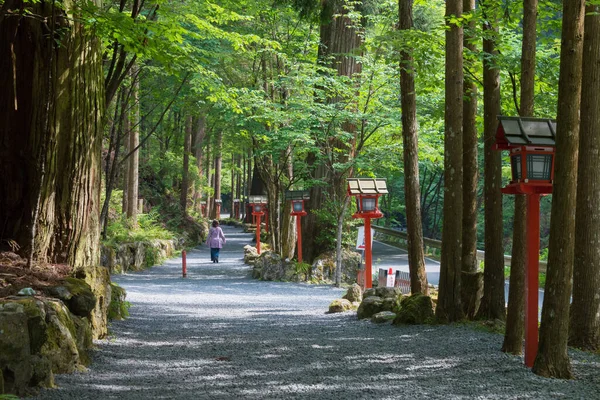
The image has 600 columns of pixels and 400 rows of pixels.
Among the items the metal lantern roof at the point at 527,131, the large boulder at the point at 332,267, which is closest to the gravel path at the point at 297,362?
the metal lantern roof at the point at 527,131

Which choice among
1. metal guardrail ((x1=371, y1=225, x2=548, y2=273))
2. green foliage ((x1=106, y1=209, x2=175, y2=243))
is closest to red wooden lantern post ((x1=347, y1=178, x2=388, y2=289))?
metal guardrail ((x1=371, y1=225, x2=548, y2=273))

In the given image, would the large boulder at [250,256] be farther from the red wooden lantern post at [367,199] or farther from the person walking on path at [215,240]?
the red wooden lantern post at [367,199]

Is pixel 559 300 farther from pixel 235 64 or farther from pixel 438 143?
pixel 235 64

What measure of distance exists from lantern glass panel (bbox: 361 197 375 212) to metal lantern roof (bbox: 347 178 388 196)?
14 centimetres

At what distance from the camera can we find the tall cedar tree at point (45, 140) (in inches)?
324

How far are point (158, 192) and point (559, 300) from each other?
3263 cm

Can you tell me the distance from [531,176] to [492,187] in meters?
2.85

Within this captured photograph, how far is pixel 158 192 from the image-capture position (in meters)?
37.5

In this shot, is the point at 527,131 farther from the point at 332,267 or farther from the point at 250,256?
the point at 250,256

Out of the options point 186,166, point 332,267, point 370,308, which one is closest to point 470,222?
point 370,308

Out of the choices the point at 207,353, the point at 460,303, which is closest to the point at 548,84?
the point at 460,303

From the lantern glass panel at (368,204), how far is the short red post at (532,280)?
878 centimetres

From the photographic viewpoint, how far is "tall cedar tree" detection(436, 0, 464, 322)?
10117mm

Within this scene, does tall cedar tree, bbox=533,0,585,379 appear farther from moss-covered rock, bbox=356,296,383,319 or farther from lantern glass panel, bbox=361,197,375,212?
lantern glass panel, bbox=361,197,375,212
